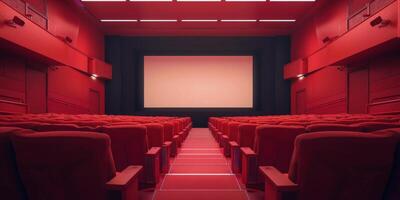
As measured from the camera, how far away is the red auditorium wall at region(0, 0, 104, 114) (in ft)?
27.1

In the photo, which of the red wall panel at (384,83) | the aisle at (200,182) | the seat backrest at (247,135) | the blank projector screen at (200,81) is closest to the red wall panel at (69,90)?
the blank projector screen at (200,81)

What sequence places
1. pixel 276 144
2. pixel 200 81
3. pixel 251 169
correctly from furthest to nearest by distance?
pixel 200 81
pixel 251 169
pixel 276 144

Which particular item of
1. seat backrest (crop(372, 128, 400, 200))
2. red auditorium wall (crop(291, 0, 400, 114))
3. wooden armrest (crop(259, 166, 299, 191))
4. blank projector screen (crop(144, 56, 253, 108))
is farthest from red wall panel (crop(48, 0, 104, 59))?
seat backrest (crop(372, 128, 400, 200))

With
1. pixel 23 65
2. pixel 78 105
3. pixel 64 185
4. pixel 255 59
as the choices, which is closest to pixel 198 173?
pixel 64 185

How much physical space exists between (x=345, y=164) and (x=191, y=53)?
1414 centimetres

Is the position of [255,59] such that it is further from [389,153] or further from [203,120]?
[389,153]

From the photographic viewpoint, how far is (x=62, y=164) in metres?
1.39

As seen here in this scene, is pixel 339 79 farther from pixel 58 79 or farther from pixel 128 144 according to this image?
pixel 128 144

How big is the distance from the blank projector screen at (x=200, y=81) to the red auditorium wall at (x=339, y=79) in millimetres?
2388

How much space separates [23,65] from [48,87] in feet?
4.36

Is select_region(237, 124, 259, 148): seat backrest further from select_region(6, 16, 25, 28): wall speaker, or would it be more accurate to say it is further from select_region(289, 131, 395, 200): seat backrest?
select_region(6, 16, 25, 28): wall speaker

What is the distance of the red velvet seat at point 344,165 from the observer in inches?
52.4

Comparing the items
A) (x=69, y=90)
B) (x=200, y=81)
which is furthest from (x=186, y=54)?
(x=69, y=90)

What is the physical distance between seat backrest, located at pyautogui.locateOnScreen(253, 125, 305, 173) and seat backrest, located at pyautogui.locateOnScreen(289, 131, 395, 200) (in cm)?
92
